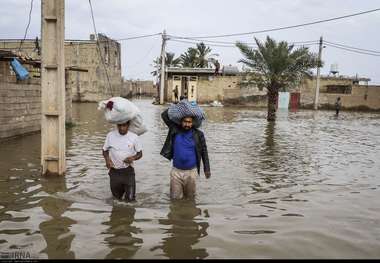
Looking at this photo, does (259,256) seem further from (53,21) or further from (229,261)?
(53,21)

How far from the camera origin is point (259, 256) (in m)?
4.14

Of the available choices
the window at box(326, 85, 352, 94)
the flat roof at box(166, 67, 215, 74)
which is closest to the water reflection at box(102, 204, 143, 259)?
the flat roof at box(166, 67, 215, 74)

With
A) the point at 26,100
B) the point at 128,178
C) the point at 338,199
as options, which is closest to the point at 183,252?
the point at 128,178

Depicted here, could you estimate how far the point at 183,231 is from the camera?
16.1ft

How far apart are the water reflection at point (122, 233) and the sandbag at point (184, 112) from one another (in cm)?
141

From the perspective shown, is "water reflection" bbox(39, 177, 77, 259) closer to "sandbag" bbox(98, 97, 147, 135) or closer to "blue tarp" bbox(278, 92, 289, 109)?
"sandbag" bbox(98, 97, 147, 135)

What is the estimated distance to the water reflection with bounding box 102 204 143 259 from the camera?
4164 mm

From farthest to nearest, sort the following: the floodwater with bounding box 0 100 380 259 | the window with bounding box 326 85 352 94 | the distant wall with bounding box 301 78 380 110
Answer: the window with bounding box 326 85 352 94
the distant wall with bounding box 301 78 380 110
the floodwater with bounding box 0 100 380 259

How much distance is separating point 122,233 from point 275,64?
803 inches

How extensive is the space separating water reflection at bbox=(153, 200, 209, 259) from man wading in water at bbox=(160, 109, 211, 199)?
0.35m

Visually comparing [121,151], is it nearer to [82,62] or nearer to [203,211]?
[203,211]

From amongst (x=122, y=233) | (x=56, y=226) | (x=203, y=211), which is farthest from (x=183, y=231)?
(x=56, y=226)

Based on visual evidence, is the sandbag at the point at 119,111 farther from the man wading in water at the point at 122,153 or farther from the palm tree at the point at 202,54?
the palm tree at the point at 202,54

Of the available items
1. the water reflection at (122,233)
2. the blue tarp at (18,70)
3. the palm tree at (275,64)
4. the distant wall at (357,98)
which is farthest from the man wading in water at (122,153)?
the distant wall at (357,98)
